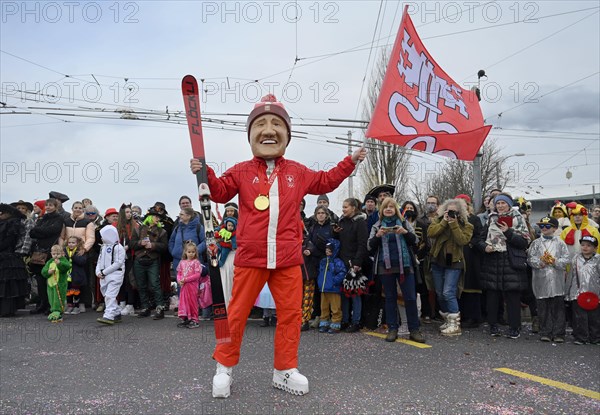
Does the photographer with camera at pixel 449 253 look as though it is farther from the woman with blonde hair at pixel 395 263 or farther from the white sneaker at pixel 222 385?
the white sneaker at pixel 222 385

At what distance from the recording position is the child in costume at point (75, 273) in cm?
836

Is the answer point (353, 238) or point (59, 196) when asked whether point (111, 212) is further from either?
point (353, 238)

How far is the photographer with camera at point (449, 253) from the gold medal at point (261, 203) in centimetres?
306

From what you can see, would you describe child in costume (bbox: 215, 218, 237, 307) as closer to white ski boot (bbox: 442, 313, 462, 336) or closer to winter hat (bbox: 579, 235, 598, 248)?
white ski boot (bbox: 442, 313, 462, 336)

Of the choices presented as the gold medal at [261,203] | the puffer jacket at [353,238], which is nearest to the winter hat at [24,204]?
the puffer jacket at [353,238]

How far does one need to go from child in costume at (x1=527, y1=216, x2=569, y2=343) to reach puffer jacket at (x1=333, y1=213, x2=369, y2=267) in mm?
2121

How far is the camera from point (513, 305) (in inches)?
246

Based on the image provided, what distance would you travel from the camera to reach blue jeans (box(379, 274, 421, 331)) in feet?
19.8

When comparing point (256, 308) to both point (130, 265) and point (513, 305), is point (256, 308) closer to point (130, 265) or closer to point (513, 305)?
point (130, 265)

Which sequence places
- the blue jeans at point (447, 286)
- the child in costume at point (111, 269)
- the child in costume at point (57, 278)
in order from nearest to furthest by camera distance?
the blue jeans at point (447, 286) < the child in costume at point (111, 269) < the child in costume at point (57, 278)

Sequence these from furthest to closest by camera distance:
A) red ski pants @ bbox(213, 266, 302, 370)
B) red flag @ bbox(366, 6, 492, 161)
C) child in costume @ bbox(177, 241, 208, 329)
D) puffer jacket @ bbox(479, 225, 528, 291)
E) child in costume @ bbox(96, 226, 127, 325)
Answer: child in costume @ bbox(96, 226, 127, 325)
child in costume @ bbox(177, 241, 208, 329)
puffer jacket @ bbox(479, 225, 528, 291)
red flag @ bbox(366, 6, 492, 161)
red ski pants @ bbox(213, 266, 302, 370)

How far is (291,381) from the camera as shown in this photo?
393 cm

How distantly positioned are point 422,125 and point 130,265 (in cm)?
558

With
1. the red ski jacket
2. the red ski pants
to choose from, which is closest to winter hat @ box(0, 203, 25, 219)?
the red ski jacket
